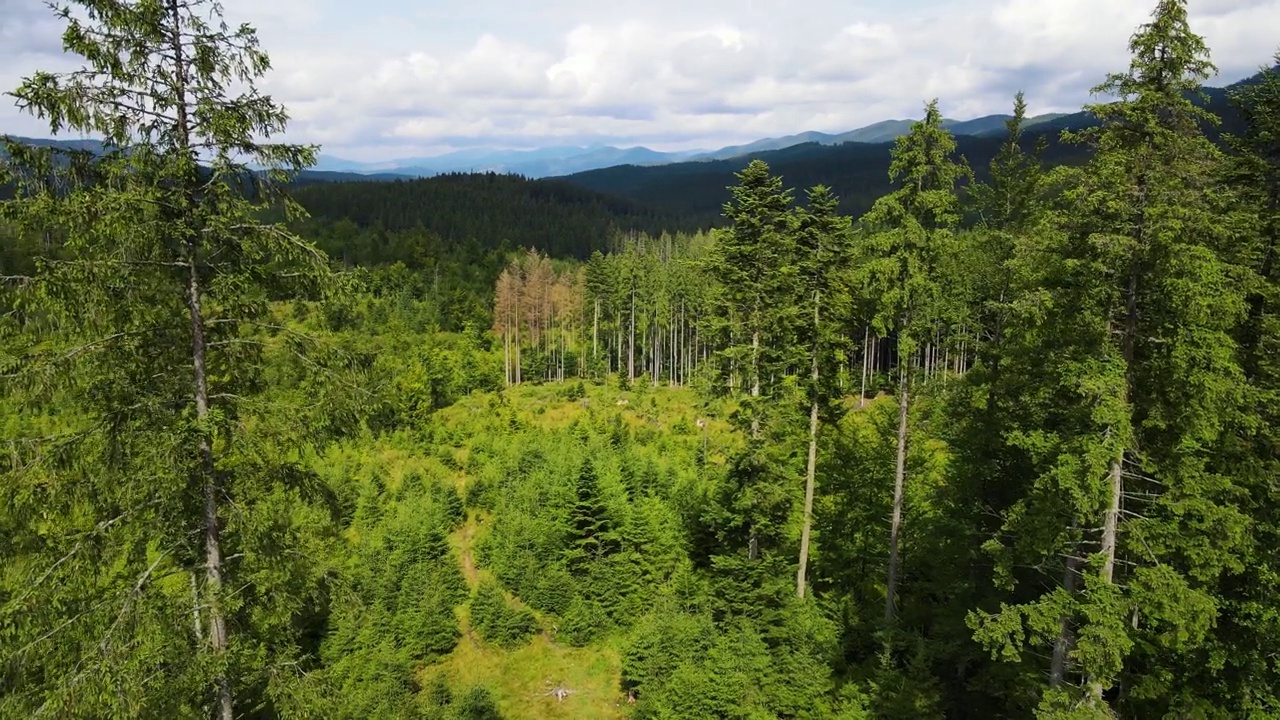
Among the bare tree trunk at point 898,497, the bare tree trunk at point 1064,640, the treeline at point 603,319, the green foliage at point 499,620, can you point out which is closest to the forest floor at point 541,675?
the green foliage at point 499,620

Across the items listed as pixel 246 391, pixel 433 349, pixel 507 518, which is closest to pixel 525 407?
pixel 433 349

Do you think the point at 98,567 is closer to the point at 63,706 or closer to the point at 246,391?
the point at 63,706

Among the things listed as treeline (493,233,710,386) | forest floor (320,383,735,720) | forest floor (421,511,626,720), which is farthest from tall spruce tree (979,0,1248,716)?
treeline (493,233,710,386)

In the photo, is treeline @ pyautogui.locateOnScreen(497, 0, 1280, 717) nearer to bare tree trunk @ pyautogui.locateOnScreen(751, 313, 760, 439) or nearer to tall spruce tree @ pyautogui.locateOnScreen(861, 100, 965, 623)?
tall spruce tree @ pyautogui.locateOnScreen(861, 100, 965, 623)

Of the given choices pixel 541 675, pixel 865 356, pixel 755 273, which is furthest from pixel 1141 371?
pixel 865 356

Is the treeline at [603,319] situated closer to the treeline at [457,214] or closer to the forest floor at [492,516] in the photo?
the forest floor at [492,516]

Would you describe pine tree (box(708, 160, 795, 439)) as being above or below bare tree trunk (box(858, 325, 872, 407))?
above
